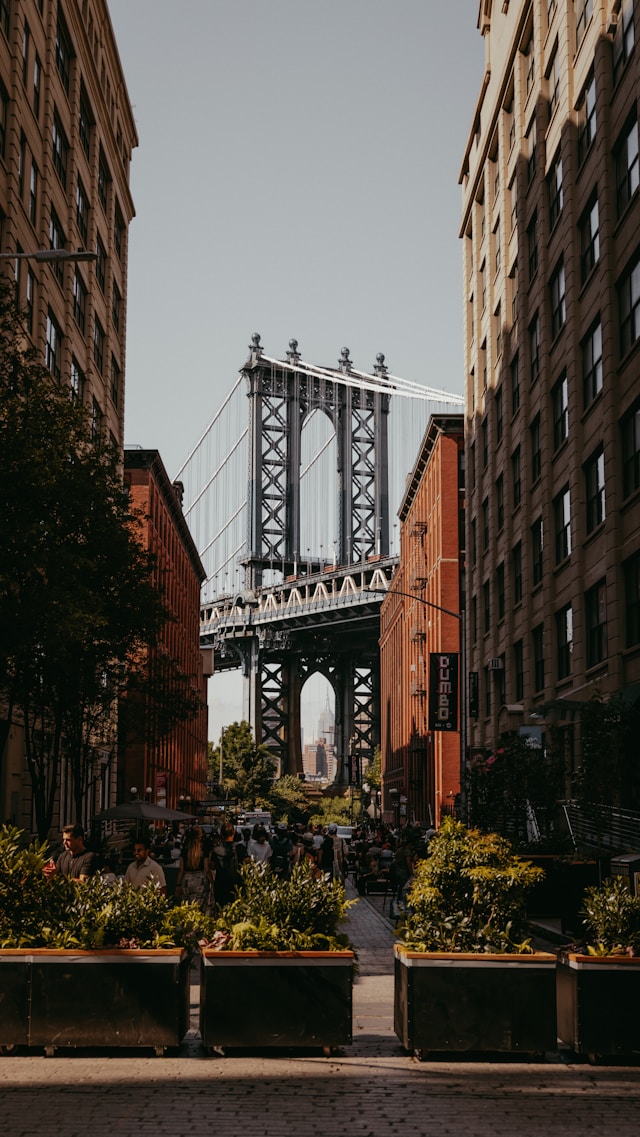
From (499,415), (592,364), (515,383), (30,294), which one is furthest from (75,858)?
(499,415)

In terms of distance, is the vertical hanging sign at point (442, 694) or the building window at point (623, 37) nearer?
the building window at point (623, 37)

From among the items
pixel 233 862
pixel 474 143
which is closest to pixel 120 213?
pixel 474 143

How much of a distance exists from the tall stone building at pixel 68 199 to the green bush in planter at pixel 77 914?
1379cm

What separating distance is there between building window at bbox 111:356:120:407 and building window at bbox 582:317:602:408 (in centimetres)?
2678

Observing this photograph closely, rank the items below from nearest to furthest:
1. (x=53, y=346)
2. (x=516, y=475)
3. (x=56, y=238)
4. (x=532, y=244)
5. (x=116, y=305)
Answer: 1. (x=53, y=346)
2. (x=56, y=238)
3. (x=532, y=244)
4. (x=516, y=475)
5. (x=116, y=305)

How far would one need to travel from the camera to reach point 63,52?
151ft

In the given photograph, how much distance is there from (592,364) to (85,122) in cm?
2588

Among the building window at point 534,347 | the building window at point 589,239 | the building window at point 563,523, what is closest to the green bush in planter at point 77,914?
the building window at point 589,239

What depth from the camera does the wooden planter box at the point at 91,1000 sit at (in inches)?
439

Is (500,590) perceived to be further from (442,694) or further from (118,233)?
(118,233)

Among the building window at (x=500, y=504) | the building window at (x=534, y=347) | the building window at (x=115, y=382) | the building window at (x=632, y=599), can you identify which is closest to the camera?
the building window at (x=632, y=599)

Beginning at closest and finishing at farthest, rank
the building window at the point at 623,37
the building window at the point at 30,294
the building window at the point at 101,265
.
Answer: the building window at the point at 623,37 < the building window at the point at 30,294 < the building window at the point at 101,265

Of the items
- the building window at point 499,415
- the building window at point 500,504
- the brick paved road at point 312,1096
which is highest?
the building window at point 499,415

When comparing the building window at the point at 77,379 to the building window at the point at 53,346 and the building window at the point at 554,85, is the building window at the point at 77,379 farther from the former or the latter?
the building window at the point at 554,85
